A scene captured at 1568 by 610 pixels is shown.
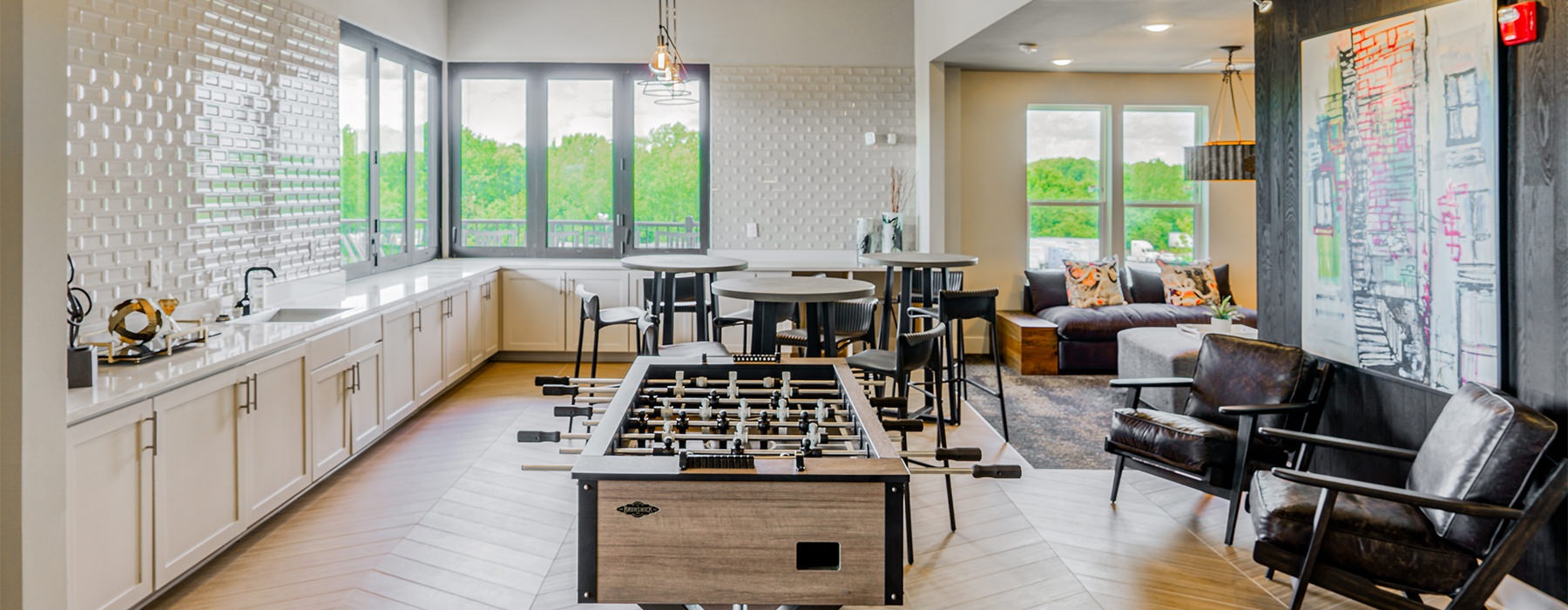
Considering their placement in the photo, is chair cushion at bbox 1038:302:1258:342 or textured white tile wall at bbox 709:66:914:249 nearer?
chair cushion at bbox 1038:302:1258:342

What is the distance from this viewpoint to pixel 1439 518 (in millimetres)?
2949

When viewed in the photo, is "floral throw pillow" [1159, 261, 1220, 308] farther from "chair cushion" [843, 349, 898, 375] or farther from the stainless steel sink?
the stainless steel sink

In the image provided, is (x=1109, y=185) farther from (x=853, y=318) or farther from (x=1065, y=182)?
(x=853, y=318)

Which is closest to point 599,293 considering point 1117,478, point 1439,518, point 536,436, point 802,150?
point 802,150

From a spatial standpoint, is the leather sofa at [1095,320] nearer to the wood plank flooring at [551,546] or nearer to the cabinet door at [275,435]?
the wood plank flooring at [551,546]

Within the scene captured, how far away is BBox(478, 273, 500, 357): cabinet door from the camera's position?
7.44 metres

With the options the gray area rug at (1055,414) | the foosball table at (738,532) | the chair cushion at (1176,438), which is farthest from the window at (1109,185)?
the foosball table at (738,532)

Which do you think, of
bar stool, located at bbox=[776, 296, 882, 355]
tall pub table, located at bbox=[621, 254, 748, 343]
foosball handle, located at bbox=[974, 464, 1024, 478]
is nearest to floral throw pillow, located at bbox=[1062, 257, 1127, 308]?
bar stool, located at bbox=[776, 296, 882, 355]

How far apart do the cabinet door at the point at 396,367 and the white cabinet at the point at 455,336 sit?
0.69 meters

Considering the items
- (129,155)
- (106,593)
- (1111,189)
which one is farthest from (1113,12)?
(106,593)

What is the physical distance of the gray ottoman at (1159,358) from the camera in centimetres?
582

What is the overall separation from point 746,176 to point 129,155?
507 centimetres

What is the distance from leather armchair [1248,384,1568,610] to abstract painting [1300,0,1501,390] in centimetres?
35

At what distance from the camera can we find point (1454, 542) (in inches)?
113
